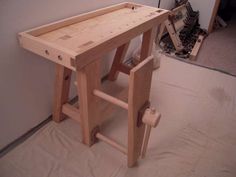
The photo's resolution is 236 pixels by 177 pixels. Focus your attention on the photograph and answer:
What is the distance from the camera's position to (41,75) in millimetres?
1146

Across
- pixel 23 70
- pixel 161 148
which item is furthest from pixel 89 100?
pixel 161 148

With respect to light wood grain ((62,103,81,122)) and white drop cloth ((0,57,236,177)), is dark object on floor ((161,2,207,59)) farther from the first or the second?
light wood grain ((62,103,81,122))

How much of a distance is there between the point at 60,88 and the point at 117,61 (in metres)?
0.61

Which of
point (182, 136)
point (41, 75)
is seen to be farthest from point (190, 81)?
point (41, 75)

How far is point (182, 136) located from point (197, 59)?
115cm

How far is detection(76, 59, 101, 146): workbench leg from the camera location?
925 millimetres

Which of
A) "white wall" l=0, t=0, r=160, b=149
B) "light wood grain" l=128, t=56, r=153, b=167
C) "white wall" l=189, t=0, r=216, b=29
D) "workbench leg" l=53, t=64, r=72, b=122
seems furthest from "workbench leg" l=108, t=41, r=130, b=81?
"white wall" l=189, t=0, r=216, b=29

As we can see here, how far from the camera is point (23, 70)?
1.04 m

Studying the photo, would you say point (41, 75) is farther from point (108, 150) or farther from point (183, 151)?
point (183, 151)

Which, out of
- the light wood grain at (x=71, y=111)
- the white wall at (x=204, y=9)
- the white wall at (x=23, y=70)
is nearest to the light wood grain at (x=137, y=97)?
the light wood grain at (x=71, y=111)

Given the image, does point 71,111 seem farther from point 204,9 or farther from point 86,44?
point 204,9

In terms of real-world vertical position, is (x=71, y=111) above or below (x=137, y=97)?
below

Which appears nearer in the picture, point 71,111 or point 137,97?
point 137,97

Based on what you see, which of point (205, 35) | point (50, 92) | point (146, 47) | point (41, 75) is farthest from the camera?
point (205, 35)
